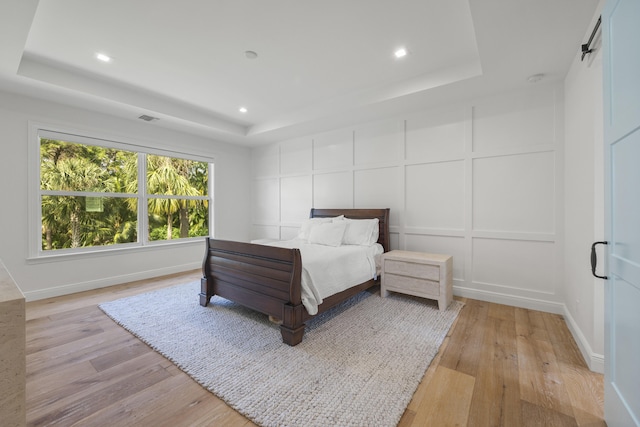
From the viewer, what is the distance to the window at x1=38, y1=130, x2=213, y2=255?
3.61m

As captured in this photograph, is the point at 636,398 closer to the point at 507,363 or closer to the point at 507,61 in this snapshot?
the point at 507,363

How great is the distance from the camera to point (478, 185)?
10.9 ft

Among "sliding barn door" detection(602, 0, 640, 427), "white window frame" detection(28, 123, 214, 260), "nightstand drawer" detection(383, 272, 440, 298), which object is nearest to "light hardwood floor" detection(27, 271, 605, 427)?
"sliding barn door" detection(602, 0, 640, 427)

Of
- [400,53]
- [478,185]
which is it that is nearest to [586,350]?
[478,185]

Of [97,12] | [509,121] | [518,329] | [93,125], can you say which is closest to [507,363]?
[518,329]

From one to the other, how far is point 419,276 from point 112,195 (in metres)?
4.56

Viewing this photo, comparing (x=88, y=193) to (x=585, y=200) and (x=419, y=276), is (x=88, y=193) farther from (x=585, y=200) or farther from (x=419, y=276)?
(x=585, y=200)

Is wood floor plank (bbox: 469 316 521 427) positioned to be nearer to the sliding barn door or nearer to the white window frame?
the sliding barn door

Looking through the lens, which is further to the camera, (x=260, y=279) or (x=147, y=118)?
(x=147, y=118)

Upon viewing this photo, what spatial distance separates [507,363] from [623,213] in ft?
4.45

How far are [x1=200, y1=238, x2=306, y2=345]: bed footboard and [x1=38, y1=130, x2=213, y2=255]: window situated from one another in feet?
6.88

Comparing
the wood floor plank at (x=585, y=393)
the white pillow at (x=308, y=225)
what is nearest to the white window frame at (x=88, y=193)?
the white pillow at (x=308, y=225)

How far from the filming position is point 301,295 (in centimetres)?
233

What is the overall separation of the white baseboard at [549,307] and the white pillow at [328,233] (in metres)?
1.66
